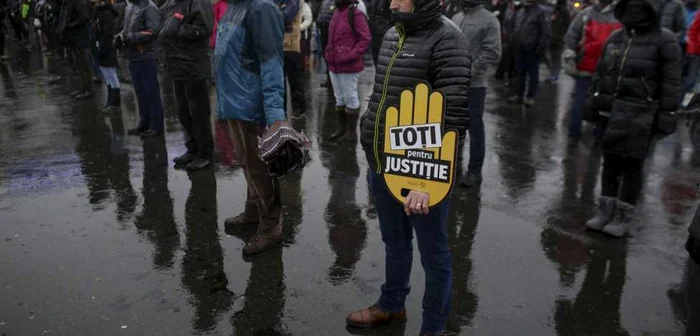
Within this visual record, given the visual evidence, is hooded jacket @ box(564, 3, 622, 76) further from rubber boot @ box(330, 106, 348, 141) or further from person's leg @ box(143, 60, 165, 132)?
person's leg @ box(143, 60, 165, 132)

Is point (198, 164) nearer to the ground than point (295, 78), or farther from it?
nearer to the ground

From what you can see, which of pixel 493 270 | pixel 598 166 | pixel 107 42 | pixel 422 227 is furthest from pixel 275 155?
pixel 107 42

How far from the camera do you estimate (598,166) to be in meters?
6.86

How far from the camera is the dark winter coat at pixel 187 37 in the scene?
19.9 ft

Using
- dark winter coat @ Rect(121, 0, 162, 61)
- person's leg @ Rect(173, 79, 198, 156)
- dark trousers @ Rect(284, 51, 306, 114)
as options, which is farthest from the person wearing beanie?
dark winter coat @ Rect(121, 0, 162, 61)

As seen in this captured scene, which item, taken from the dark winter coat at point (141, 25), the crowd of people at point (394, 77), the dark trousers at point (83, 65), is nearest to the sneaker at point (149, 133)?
the crowd of people at point (394, 77)

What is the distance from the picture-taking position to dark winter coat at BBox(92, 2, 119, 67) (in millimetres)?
8844

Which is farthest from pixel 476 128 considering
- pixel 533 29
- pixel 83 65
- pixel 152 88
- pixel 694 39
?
pixel 83 65

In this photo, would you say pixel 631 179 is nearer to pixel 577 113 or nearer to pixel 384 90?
pixel 384 90

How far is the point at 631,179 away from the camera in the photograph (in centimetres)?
477

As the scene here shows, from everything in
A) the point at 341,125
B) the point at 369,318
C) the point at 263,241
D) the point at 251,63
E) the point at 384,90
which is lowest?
the point at 369,318

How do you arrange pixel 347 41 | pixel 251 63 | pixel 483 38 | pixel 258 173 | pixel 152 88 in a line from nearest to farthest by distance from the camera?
pixel 251 63 < pixel 258 173 < pixel 483 38 < pixel 347 41 < pixel 152 88

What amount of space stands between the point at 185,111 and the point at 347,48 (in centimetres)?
209

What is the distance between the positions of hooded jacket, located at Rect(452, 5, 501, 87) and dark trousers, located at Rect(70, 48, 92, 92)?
267 inches
